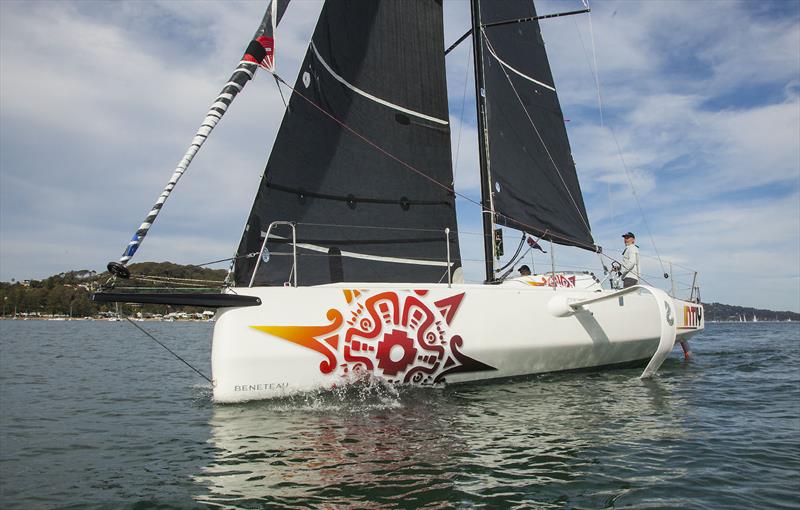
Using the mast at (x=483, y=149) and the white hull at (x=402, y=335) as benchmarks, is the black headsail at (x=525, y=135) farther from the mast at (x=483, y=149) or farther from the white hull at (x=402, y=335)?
the white hull at (x=402, y=335)

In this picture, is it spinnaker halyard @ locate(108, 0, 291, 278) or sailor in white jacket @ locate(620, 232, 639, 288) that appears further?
sailor in white jacket @ locate(620, 232, 639, 288)

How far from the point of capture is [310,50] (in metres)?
8.44

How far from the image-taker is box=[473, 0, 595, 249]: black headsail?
452 inches

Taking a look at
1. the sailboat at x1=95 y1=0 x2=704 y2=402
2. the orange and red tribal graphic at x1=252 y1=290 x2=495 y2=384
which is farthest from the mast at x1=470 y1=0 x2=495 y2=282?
the orange and red tribal graphic at x1=252 y1=290 x2=495 y2=384

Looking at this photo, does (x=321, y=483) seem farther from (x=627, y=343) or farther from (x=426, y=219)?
(x=627, y=343)

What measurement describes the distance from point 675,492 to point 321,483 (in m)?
2.58

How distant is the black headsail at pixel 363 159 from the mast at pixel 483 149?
110 cm

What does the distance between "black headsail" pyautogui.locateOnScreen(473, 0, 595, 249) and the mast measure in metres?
0.08

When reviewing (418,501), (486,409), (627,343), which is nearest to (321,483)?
(418,501)

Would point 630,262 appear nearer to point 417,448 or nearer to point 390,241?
point 390,241

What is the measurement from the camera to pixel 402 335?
7.49 m

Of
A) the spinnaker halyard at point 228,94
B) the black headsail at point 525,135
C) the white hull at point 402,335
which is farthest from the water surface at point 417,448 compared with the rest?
the black headsail at point 525,135

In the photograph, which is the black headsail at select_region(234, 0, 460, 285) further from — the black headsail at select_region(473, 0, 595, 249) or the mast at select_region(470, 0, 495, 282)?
the black headsail at select_region(473, 0, 595, 249)

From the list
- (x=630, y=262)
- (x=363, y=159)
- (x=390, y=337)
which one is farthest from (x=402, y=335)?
(x=630, y=262)
